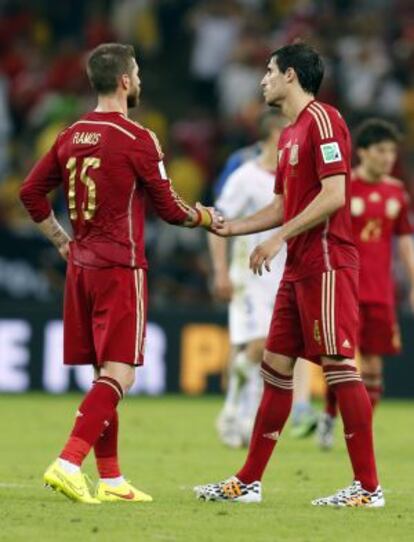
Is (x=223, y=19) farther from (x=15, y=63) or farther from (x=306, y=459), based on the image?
(x=306, y=459)

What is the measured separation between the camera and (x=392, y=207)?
13.0 m

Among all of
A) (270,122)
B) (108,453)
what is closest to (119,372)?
(108,453)

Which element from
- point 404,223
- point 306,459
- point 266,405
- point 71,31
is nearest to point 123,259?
point 266,405

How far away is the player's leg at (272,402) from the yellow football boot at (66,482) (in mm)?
702

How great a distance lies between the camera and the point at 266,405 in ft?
29.6

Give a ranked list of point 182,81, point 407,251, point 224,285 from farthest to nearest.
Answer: point 182,81 → point 407,251 → point 224,285

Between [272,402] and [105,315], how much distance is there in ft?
3.15

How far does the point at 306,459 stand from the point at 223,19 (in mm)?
11670

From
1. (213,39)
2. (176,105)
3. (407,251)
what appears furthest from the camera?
(176,105)

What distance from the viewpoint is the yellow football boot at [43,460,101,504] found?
8.55 metres

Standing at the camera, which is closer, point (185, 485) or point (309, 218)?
point (309, 218)

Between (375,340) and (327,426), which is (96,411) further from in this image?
(375,340)

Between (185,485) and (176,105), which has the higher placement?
(176,105)

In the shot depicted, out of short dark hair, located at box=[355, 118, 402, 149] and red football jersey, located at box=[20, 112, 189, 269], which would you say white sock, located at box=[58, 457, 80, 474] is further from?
short dark hair, located at box=[355, 118, 402, 149]
